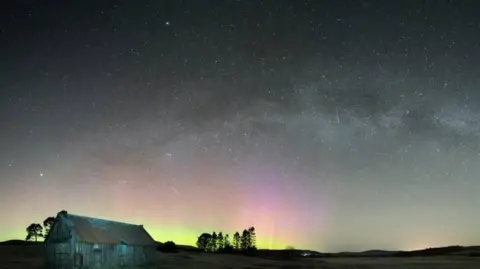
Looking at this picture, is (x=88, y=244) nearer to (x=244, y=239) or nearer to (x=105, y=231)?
(x=105, y=231)

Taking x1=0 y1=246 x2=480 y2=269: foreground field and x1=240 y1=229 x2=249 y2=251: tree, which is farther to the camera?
x1=240 y1=229 x2=249 y2=251: tree

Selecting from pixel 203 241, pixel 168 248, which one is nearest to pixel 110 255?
pixel 168 248

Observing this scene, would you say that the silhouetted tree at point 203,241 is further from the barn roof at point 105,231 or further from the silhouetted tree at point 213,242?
the barn roof at point 105,231

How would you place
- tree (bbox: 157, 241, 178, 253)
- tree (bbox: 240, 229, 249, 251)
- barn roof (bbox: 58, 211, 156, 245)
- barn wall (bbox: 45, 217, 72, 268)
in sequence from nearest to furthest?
barn wall (bbox: 45, 217, 72, 268), barn roof (bbox: 58, 211, 156, 245), tree (bbox: 157, 241, 178, 253), tree (bbox: 240, 229, 249, 251)

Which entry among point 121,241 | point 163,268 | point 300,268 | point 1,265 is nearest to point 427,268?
point 300,268

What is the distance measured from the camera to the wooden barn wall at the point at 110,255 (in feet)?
156

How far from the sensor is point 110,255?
51344 mm

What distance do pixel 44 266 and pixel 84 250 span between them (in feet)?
16.6

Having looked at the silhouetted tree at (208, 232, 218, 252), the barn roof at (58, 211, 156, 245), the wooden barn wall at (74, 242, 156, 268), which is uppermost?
the barn roof at (58, 211, 156, 245)

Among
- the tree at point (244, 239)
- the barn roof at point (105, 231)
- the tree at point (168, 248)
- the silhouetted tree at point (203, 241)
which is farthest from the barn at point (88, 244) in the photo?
the tree at point (244, 239)

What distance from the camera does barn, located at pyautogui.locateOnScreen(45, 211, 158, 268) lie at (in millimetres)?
47031

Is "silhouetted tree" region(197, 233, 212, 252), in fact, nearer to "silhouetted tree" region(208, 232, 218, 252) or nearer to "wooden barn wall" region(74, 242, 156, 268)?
"silhouetted tree" region(208, 232, 218, 252)

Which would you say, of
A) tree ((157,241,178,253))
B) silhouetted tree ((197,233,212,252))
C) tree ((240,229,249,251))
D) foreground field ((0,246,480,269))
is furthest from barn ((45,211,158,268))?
tree ((240,229,249,251))

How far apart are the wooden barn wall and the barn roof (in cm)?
62
